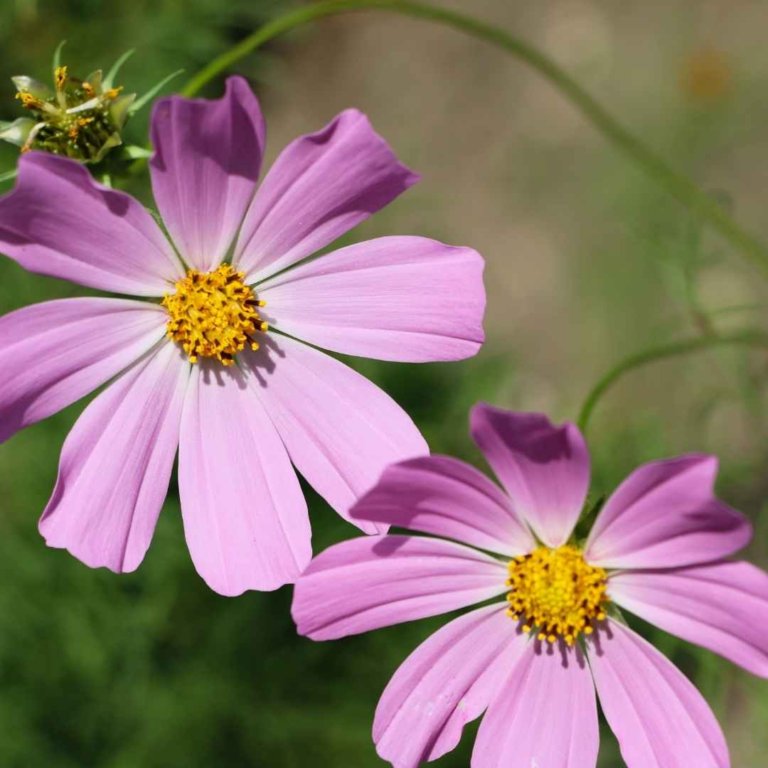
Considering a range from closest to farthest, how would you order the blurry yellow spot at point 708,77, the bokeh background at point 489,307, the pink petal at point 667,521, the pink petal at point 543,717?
the pink petal at point 667,521, the pink petal at point 543,717, the bokeh background at point 489,307, the blurry yellow spot at point 708,77

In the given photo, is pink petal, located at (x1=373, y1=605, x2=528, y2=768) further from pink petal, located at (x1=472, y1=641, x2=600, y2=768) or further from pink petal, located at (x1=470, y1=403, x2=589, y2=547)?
pink petal, located at (x1=470, y1=403, x2=589, y2=547)

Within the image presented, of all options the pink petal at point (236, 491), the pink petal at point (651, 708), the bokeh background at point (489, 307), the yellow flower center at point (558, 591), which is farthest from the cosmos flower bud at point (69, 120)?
the bokeh background at point (489, 307)

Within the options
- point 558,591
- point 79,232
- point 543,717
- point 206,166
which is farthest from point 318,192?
point 543,717

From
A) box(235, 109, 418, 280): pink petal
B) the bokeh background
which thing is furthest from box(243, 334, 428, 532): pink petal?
the bokeh background

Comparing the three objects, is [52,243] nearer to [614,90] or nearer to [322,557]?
[322,557]

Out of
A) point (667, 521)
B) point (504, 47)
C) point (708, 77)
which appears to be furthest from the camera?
point (708, 77)

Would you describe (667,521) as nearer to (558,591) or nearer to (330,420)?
(558,591)

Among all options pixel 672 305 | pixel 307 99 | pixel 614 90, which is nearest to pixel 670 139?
pixel 614 90

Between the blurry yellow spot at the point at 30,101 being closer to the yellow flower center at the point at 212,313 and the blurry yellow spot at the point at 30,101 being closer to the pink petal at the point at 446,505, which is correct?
the yellow flower center at the point at 212,313

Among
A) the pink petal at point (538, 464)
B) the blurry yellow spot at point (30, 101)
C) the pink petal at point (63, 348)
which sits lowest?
the pink petal at point (538, 464)
